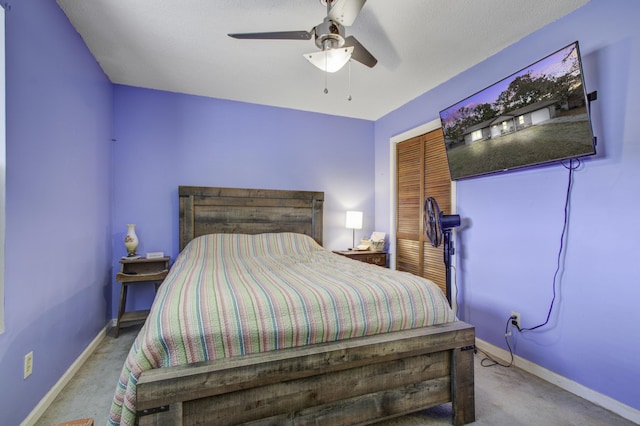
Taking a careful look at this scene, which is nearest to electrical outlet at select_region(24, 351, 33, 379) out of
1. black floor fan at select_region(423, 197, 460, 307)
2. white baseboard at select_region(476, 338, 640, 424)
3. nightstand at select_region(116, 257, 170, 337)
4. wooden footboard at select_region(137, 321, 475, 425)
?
wooden footboard at select_region(137, 321, 475, 425)

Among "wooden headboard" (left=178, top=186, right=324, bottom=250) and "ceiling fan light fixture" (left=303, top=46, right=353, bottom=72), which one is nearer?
"ceiling fan light fixture" (left=303, top=46, right=353, bottom=72)

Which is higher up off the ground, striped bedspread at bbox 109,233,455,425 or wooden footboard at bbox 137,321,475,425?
striped bedspread at bbox 109,233,455,425

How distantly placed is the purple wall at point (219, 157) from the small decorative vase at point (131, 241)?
0.51 feet

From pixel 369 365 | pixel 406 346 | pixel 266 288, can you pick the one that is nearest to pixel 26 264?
pixel 266 288

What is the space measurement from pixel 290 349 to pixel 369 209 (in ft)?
10.1

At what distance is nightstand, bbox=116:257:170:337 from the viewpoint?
287 centimetres

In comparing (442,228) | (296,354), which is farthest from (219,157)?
(296,354)

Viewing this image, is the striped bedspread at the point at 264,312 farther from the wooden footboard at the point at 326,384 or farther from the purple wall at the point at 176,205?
the purple wall at the point at 176,205

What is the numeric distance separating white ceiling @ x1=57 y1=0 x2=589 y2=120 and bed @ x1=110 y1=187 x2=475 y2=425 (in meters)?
1.78

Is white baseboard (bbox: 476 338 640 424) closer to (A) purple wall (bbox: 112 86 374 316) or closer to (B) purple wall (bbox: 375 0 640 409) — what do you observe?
(B) purple wall (bbox: 375 0 640 409)

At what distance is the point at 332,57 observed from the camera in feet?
6.13

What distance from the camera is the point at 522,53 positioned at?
2346 millimetres

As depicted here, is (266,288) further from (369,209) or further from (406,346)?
(369,209)

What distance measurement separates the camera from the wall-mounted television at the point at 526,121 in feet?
6.03
